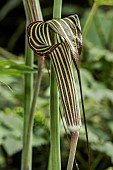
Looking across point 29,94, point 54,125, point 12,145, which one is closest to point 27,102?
point 29,94

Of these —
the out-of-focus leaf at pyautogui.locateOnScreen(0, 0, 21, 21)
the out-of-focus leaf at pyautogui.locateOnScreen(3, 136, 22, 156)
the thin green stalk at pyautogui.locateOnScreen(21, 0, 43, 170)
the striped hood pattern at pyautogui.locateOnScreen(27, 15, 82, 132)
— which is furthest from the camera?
the out-of-focus leaf at pyautogui.locateOnScreen(0, 0, 21, 21)

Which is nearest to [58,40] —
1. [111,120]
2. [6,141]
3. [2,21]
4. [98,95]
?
[6,141]

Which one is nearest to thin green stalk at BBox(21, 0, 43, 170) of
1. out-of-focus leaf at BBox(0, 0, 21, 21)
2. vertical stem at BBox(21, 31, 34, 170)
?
vertical stem at BBox(21, 31, 34, 170)

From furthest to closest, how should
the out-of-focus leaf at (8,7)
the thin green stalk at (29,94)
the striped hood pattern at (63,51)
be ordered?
the out-of-focus leaf at (8,7) < the thin green stalk at (29,94) < the striped hood pattern at (63,51)

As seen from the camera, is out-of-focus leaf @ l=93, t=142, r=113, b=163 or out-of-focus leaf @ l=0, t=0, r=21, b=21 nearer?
out-of-focus leaf @ l=93, t=142, r=113, b=163

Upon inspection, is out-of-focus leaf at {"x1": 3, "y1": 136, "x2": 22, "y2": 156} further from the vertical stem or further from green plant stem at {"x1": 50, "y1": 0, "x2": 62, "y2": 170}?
green plant stem at {"x1": 50, "y1": 0, "x2": 62, "y2": 170}

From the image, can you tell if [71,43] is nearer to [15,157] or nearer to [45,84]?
[15,157]

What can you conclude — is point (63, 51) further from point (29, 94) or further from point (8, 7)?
point (8, 7)

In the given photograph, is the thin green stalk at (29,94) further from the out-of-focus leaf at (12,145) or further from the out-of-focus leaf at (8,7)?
the out-of-focus leaf at (8,7)

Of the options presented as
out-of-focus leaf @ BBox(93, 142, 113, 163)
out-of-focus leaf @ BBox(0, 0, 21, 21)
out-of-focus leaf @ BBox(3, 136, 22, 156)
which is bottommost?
out-of-focus leaf @ BBox(93, 142, 113, 163)

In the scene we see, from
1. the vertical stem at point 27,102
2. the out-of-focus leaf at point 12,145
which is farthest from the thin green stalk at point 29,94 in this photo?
the out-of-focus leaf at point 12,145

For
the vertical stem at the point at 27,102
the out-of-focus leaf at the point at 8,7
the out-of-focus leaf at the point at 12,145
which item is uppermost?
the out-of-focus leaf at the point at 8,7

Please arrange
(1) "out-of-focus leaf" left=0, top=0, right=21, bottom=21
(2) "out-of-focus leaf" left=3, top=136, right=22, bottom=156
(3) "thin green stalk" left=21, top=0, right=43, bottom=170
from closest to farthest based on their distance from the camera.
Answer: (3) "thin green stalk" left=21, top=0, right=43, bottom=170, (2) "out-of-focus leaf" left=3, top=136, right=22, bottom=156, (1) "out-of-focus leaf" left=0, top=0, right=21, bottom=21
